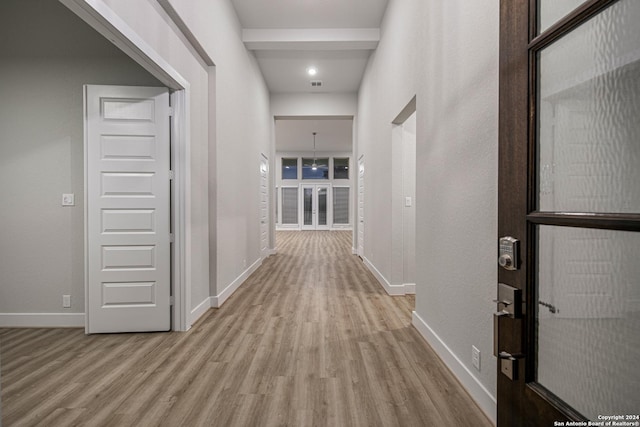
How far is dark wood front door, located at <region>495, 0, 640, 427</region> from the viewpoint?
0.82m

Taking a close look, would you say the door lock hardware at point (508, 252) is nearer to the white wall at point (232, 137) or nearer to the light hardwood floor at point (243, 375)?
the light hardwood floor at point (243, 375)

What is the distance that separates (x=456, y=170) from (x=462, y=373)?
1.33 meters

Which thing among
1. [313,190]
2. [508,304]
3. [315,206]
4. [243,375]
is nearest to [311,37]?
[243,375]

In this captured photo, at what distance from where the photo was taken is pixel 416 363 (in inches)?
94.2

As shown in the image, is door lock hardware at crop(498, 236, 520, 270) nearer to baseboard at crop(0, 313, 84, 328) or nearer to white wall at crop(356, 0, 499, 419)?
white wall at crop(356, 0, 499, 419)

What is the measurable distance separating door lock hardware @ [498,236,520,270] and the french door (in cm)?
1332

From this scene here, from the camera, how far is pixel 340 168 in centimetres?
1452

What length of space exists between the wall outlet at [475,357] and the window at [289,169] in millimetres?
12960

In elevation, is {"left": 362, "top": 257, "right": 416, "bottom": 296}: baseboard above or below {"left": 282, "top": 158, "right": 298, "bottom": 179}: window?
below

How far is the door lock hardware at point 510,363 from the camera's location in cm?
111

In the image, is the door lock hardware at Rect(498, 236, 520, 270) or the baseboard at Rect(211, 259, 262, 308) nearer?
the door lock hardware at Rect(498, 236, 520, 270)

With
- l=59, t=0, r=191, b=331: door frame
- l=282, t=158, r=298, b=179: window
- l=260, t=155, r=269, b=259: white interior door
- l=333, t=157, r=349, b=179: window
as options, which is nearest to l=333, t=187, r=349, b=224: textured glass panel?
l=333, t=157, r=349, b=179: window

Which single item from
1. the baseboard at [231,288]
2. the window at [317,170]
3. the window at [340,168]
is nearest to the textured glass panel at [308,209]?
the window at [317,170]

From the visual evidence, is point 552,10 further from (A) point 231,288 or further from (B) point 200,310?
(A) point 231,288
